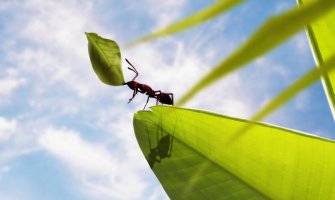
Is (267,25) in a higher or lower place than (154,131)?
lower

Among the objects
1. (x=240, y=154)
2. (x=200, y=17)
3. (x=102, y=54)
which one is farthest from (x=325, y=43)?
(x=200, y=17)

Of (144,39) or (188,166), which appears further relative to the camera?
(188,166)

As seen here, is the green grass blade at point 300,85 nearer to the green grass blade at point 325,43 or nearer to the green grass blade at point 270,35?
the green grass blade at point 270,35

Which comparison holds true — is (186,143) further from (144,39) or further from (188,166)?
(144,39)

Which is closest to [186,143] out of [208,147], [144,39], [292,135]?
[208,147]

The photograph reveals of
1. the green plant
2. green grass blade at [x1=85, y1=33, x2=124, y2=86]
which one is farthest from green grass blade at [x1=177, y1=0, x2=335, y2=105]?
the green plant

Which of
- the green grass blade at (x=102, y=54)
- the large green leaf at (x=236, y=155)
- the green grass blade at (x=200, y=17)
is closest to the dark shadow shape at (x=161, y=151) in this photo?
the large green leaf at (x=236, y=155)

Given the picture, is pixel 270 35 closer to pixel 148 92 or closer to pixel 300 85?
pixel 300 85
